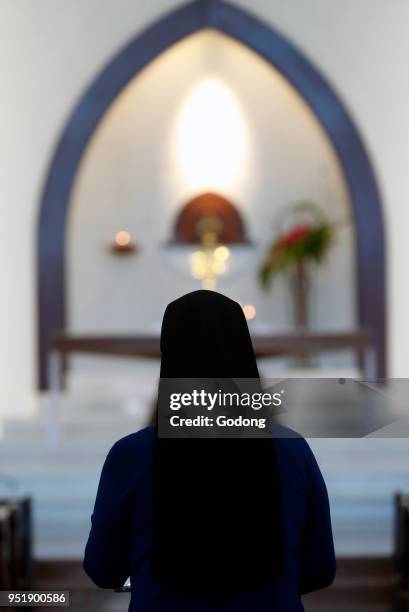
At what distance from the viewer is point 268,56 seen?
249 inches

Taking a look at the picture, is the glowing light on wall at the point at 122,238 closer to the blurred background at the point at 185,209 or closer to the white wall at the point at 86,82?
the blurred background at the point at 185,209

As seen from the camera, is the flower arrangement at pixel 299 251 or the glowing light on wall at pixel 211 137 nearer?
the flower arrangement at pixel 299 251

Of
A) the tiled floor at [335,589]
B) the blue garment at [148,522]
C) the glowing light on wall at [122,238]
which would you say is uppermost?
the glowing light on wall at [122,238]

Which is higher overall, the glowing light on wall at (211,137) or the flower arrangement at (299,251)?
the glowing light on wall at (211,137)

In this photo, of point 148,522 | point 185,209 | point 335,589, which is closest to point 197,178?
point 185,209

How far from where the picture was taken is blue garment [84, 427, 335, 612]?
4.54 feet

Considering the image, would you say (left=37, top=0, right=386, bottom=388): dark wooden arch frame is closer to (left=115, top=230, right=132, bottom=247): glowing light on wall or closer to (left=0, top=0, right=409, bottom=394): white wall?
(left=0, top=0, right=409, bottom=394): white wall

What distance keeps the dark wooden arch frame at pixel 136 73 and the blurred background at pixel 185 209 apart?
0.03 ft

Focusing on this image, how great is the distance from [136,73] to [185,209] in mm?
1190

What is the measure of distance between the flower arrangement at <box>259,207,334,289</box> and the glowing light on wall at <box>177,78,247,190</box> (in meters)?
0.81

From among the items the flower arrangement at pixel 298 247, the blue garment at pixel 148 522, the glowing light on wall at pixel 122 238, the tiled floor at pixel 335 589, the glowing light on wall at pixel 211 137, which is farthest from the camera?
the glowing light on wall at pixel 211 137

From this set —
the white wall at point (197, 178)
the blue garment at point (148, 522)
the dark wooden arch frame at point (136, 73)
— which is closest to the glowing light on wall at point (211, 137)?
the white wall at point (197, 178)

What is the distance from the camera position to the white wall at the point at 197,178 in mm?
6895

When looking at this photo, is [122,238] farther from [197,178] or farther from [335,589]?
[335,589]
